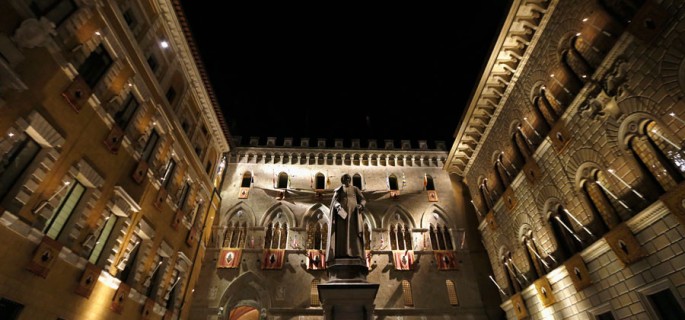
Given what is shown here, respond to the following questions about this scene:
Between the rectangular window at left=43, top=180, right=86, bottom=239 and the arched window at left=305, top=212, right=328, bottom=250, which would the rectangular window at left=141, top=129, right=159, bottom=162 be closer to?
the rectangular window at left=43, top=180, right=86, bottom=239

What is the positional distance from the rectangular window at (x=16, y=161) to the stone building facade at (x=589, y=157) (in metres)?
20.9

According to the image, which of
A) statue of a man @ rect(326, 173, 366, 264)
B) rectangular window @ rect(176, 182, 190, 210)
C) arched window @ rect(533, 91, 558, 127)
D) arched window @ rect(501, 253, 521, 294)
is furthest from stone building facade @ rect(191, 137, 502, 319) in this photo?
statue of a man @ rect(326, 173, 366, 264)

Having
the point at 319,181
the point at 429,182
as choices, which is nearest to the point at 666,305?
the point at 429,182

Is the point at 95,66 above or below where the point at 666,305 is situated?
above

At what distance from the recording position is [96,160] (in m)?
13.1

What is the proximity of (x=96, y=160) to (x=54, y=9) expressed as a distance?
5.62 metres

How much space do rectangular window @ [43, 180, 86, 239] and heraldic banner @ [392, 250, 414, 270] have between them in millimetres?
19154

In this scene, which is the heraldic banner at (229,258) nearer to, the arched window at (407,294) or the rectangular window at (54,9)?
the arched window at (407,294)

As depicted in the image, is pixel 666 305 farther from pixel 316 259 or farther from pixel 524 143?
pixel 316 259

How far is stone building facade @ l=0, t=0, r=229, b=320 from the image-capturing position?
998 cm

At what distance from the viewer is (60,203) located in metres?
12.0

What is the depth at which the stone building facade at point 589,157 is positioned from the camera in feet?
36.0

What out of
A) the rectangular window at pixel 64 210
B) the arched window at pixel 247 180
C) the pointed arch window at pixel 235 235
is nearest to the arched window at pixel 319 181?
the arched window at pixel 247 180

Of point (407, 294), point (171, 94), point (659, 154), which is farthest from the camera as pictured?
point (407, 294)
